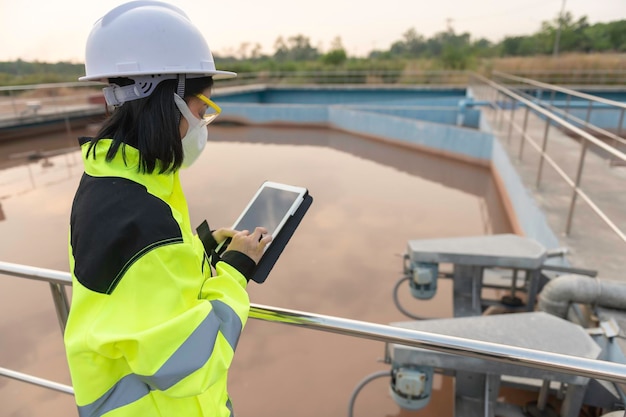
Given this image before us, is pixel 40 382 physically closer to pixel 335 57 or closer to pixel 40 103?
pixel 40 103

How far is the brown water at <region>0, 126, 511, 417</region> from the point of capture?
295 centimetres

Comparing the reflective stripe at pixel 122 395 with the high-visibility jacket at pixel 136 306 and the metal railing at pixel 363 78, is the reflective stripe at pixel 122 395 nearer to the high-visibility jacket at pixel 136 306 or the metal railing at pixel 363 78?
the high-visibility jacket at pixel 136 306

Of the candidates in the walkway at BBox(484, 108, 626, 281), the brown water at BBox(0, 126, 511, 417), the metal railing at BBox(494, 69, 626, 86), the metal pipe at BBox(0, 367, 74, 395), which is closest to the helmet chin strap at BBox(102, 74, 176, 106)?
the metal pipe at BBox(0, 367, 74, 395)

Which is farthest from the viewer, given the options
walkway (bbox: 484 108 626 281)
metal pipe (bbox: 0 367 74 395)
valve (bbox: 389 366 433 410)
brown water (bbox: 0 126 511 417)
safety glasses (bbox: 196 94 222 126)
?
walkway (bbox: 484 108 626 281)

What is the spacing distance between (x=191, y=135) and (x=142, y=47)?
8.6 inches

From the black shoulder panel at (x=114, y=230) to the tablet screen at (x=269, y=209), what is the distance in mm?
370

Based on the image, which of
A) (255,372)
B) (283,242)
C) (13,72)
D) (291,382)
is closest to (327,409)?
(291,382)

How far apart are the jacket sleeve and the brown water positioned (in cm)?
223

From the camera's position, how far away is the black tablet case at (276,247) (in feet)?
3.40

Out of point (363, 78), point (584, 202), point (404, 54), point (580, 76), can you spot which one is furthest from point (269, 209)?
point (404, 54)

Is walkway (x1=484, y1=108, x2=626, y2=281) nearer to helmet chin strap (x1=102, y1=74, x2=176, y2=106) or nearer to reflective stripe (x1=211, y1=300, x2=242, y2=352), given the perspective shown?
reflective stripe (x1=211, y1=300, x2=242, y2=352)

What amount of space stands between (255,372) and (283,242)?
235 cm

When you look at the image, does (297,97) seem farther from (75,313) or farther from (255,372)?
(75,313)

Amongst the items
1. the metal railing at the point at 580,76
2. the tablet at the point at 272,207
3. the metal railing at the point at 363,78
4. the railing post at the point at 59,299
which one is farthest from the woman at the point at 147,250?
the metal railing at the point at 363,78
